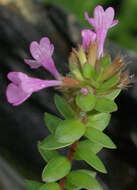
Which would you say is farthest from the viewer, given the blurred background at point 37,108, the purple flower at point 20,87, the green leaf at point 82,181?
the blurred background at point 37,108

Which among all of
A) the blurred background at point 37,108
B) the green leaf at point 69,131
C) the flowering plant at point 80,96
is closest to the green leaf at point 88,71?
the flowering plant at point 80,96

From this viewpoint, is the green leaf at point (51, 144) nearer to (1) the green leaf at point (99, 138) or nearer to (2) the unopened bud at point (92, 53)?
(1) the green leaf at point (99, 138)

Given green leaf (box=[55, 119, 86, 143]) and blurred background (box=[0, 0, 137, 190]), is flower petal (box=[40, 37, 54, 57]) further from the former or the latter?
blurred background (box=[0, 0, 137, 190])

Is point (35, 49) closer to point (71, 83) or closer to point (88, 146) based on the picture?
point (71, 83)

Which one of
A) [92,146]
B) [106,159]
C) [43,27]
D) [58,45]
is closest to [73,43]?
[58,45]

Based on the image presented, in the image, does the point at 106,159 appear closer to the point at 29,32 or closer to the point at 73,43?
the point at 73,43

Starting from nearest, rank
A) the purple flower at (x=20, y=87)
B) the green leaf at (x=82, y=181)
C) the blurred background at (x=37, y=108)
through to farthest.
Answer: the purple flower at (x=20, y=87) → the green leaf at (x=82, y=181) → the blurred background at (x=37, y=108)
